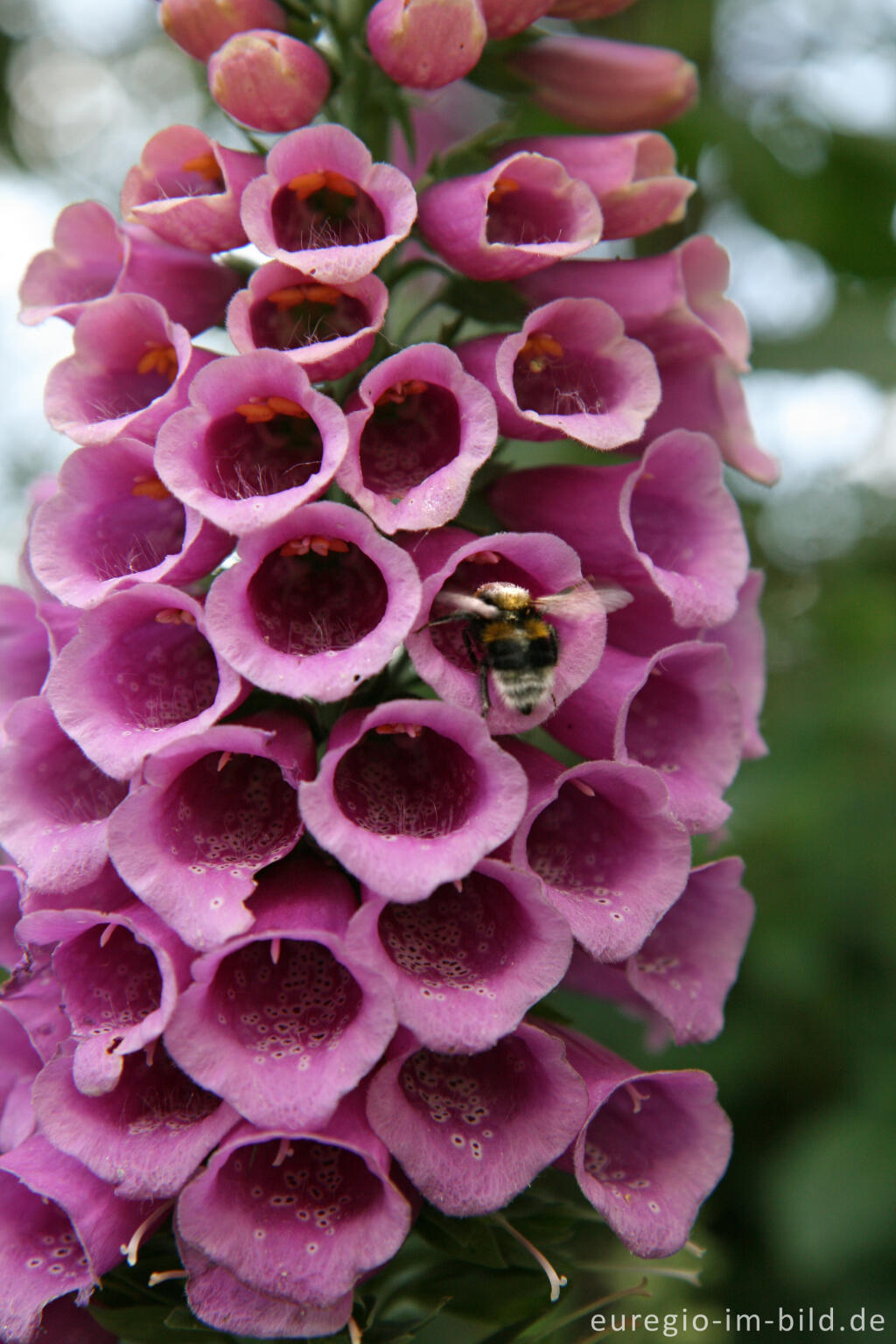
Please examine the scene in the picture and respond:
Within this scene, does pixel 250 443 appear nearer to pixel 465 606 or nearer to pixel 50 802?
pixel 465 606

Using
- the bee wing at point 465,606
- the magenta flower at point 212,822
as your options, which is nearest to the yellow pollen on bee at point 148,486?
the magenta flower at point 212,822

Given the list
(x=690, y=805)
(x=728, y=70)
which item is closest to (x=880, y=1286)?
(x=690, y=805)

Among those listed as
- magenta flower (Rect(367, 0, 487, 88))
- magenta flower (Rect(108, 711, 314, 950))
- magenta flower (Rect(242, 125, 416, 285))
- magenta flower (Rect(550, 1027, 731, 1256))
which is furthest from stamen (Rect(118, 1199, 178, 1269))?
magenta flower (Rect(367, 0, 487, 88))

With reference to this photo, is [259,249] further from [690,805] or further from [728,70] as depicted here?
[728,70]

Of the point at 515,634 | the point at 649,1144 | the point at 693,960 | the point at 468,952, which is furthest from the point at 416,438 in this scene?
the point at 649,1144

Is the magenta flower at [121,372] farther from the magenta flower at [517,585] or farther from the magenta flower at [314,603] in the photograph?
the magenta flower at [517,585]
